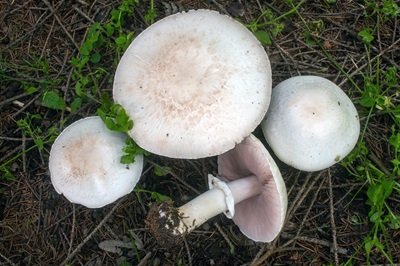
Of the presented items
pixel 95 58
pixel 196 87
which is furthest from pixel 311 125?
pixel 95 58

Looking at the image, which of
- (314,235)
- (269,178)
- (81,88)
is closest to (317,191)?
(314,235)

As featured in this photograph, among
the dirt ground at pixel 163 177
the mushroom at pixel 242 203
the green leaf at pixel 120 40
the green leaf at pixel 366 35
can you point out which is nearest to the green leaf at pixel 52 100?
the dirt ground at pixel 163 177

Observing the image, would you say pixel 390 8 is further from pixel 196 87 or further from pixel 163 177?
pixel 163 177

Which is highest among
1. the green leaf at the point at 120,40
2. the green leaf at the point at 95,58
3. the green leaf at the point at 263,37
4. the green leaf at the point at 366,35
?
the green leaf at the point at 120,40

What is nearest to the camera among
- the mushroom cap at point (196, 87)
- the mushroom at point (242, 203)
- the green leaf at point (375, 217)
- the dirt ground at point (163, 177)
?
the mushroom cap at point (196, 87)

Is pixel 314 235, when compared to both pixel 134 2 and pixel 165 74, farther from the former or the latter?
pixel 134 2

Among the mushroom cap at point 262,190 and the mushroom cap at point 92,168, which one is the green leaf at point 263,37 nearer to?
the mushroom cap at point 262,190

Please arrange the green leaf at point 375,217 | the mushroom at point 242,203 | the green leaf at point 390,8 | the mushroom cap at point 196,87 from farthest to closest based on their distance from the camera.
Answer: the green leaf at point 390,8, the green leaf at point 375,217, the mushroom at point 242,203, the mushroom cap at point 196,87

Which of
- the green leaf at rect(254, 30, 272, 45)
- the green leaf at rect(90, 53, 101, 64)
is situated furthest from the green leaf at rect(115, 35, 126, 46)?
the green leaf at rect(254, 30, 272, 45)
